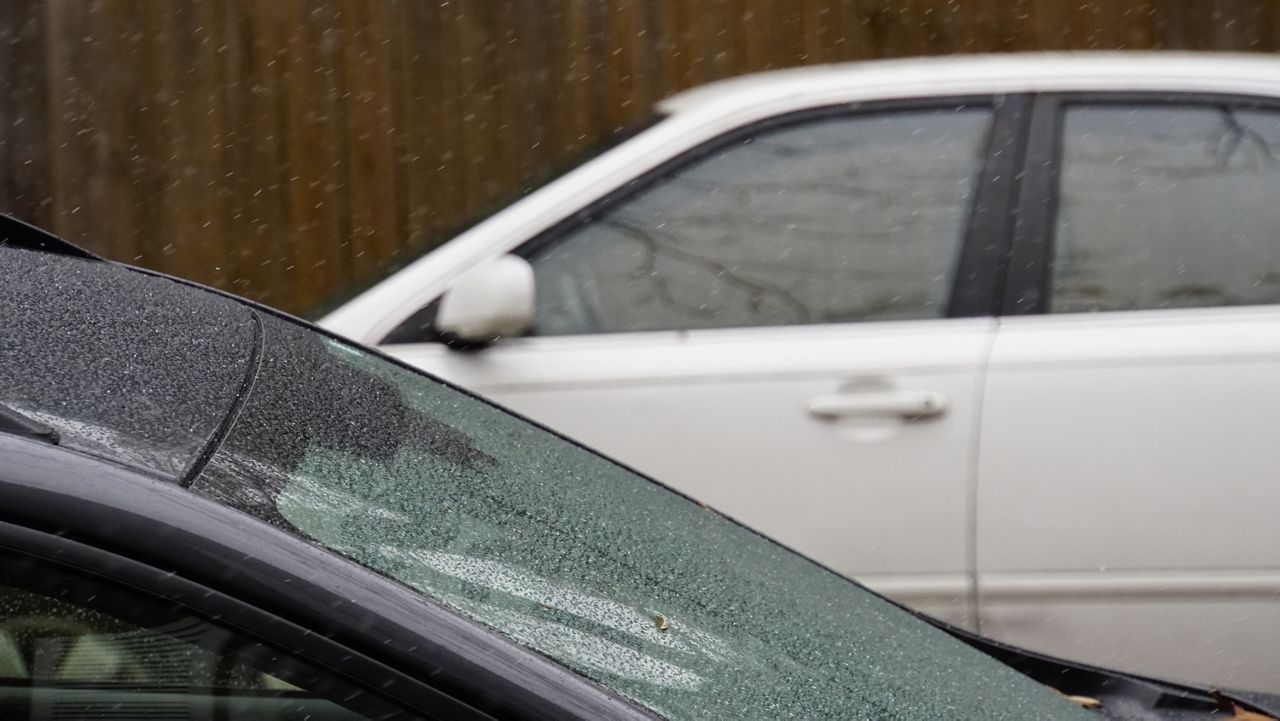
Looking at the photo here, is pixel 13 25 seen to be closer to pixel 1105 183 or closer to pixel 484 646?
pixel 1105 183

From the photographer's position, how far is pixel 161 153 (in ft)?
25.2

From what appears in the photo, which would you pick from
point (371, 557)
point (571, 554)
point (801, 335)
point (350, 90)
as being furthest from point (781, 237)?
point (350, 90)

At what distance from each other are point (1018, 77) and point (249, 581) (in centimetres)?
259

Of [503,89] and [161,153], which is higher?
[503,89]

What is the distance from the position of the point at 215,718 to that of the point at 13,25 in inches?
272

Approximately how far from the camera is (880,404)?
330 centimetres

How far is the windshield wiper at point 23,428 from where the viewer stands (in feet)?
4.37

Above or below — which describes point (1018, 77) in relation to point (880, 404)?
above

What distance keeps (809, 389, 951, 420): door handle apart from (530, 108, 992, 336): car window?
0.57 ft

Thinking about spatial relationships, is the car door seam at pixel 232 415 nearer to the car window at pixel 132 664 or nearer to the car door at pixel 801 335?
the car window at pixel 132 664

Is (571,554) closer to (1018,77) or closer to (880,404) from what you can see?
(880,404)

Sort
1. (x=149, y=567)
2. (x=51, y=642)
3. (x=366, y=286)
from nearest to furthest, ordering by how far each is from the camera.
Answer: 1. (x=149, y=567)
2. (x=51, y=642)
3. (x=366, y=286)

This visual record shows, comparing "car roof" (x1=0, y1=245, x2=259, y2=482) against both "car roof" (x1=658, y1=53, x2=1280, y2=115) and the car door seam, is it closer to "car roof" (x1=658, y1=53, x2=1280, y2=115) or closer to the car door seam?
the car door seam

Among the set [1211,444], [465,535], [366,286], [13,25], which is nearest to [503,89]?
[13,25]
